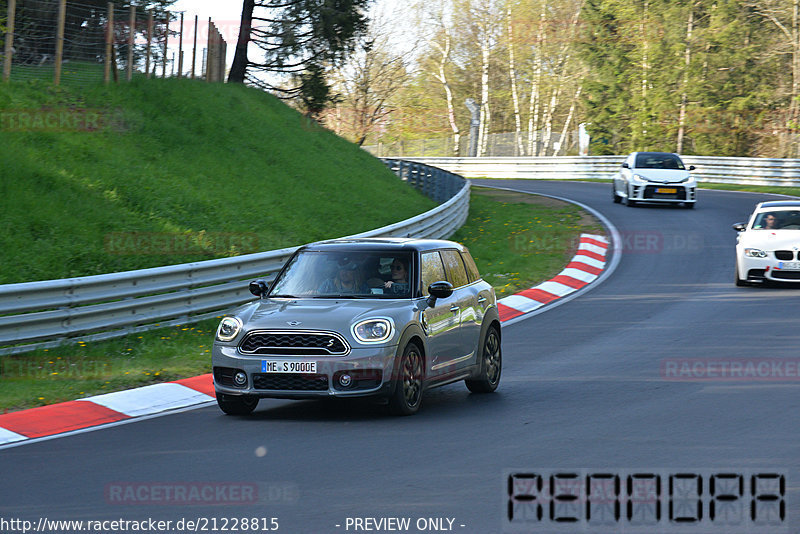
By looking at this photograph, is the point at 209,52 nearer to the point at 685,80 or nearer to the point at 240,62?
the point at 240,62

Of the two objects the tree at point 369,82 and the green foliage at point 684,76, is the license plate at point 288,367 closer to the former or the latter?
the green foliage at point 684,76

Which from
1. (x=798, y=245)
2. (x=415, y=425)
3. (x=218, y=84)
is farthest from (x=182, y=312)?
(x=218, y=84)

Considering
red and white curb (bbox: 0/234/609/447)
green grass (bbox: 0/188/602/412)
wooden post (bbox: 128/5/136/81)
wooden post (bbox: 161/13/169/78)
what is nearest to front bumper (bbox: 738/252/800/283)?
green grass (bbox: 0/188/602/412)

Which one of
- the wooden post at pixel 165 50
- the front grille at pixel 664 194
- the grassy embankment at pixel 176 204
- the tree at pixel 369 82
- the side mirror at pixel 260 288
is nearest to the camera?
the side mirror at pixel 260 288

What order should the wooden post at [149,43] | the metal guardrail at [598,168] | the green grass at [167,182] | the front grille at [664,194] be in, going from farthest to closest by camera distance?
the metal guardrail at [598,168], the front grille at [664,194], the wooden post at [149,43], the green grass at [167,182]

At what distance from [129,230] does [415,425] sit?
10631 mm

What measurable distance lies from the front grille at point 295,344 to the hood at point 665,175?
2469 cm

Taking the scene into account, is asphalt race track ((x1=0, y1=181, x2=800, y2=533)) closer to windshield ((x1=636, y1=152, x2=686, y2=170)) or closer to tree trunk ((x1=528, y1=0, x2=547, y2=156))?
windshield ((x1=636, y1=152, x2=686, y2=170))

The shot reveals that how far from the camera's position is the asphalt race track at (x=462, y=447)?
6.21 m

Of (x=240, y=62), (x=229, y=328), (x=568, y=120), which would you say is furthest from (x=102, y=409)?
(x=568, y=120)

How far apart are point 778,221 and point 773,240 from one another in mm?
816

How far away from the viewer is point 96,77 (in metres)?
Result: 25.1

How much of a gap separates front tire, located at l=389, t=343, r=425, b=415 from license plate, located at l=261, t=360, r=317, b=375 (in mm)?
746

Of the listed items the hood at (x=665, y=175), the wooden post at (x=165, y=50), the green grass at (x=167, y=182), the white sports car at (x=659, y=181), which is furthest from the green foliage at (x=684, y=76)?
the wooden post at (x=165, y=50)
